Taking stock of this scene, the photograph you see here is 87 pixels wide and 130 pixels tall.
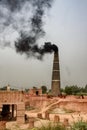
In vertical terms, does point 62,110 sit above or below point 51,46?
below

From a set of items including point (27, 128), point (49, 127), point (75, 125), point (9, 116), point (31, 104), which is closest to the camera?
point (49, 127)

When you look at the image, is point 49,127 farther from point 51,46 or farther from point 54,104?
point 51,46

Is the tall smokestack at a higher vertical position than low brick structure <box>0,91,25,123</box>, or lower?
higher

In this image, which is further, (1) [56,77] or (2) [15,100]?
(1) [56,77]

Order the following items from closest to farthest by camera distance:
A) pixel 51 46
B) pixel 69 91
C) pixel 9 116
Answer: pixel 9 116 → pixel 51 46 → pixel 69 91

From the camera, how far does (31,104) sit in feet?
124

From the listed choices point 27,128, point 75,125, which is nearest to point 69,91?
point 27,128

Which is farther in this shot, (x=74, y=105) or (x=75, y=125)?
(x=74, y=105)

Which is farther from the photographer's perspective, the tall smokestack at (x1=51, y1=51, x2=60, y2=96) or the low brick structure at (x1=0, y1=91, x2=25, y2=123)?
the tall smokestack at (x1=51, y1=51, x2=60, y2=96)

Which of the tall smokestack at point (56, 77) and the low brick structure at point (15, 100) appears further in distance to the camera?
the tall smokestack at point (56, 77)

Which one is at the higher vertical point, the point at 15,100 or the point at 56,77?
the point at 56,77

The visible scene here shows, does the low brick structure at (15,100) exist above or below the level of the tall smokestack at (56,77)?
below

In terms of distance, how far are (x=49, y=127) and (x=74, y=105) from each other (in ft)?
68.6

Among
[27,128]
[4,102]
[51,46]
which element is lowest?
[27,128]
